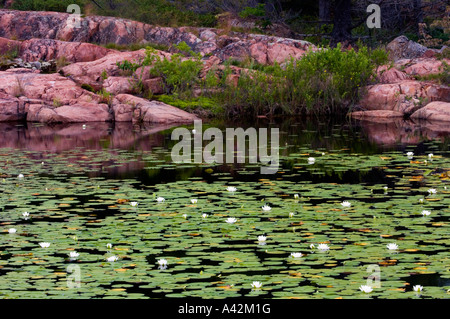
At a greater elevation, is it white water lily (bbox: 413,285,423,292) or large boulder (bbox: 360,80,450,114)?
large boulder (bbox: 360,80,450,114)

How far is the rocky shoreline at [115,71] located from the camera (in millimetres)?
21688

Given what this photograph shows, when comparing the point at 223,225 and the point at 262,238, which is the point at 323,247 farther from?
the point at 223,225

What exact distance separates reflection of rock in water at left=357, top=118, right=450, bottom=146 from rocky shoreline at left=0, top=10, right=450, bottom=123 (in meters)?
0.95

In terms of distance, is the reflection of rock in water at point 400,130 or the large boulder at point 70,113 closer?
the reflection of rock in water at point 400,130

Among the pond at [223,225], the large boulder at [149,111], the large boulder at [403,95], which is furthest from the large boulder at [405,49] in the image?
the pond at [223,225]

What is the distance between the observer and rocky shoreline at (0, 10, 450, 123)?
71.2ft

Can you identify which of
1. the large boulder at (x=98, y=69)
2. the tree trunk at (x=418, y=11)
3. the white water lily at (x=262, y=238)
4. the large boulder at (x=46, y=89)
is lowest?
the white water lily at (x=262, y=238)

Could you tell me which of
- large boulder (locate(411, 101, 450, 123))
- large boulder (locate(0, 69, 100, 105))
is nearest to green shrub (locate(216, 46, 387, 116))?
large boulder (locate(411, 101, 450, 123))

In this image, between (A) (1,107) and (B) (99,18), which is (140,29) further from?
(A) (1,107)

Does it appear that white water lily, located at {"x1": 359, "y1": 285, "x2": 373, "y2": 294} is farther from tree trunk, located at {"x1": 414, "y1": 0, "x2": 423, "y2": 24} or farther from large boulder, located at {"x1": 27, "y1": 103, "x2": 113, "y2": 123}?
tree trunk, located at {"x1": 414, "y1": 0, "x2": 423, "y2": 24}

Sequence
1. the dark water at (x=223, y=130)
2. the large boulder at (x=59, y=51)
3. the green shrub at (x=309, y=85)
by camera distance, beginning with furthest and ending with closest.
Answer: the large boulder at (x=59, y=51)
the green shrub at (x=309, y=85)
the dark water at (x=223, y=130)

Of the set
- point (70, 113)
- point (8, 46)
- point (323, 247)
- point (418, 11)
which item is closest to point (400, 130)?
point (70, 113)

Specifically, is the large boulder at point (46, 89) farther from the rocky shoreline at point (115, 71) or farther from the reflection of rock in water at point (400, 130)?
the reflection of rock in water at point (400, 130)

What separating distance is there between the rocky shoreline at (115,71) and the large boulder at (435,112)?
0.09 ft
